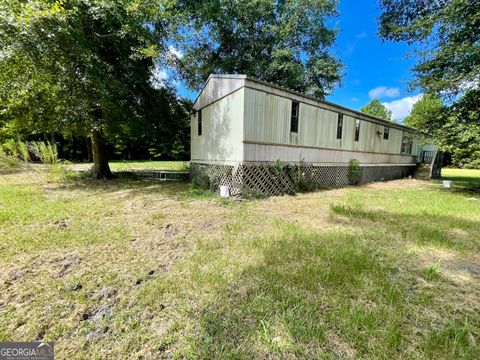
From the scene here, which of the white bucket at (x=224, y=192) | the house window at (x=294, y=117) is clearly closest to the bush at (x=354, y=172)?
the house window at (x=294, y=117)

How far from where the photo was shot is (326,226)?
4.93 meters

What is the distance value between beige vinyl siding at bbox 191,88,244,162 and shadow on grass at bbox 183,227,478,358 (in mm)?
5096

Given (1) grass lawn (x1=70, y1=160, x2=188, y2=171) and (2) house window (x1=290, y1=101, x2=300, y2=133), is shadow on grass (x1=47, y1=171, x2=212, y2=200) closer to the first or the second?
(2) house window (x1=290, y1=101, x2=300, y2=133)

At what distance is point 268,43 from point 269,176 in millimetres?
13092

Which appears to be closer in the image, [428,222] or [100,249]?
[100,249]

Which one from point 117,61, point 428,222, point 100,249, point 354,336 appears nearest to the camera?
point 354,336

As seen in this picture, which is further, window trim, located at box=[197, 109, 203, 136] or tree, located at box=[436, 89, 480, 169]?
window trim, located at box=[197, 109, 203, 136]

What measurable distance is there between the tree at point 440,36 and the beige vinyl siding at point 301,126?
3.41m

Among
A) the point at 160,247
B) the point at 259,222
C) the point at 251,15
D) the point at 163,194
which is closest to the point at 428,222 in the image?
the point at 259,222

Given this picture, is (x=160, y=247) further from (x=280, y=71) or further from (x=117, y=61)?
(x=280, y=71)

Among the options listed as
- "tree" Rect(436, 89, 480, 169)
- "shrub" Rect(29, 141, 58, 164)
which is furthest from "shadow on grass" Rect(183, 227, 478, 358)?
"shrub" Rect(29, 141, 58, 164)

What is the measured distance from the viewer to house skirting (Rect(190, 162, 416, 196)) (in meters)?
7.71

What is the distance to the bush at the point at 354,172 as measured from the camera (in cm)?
1166

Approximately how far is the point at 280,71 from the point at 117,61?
10859 millimetres
